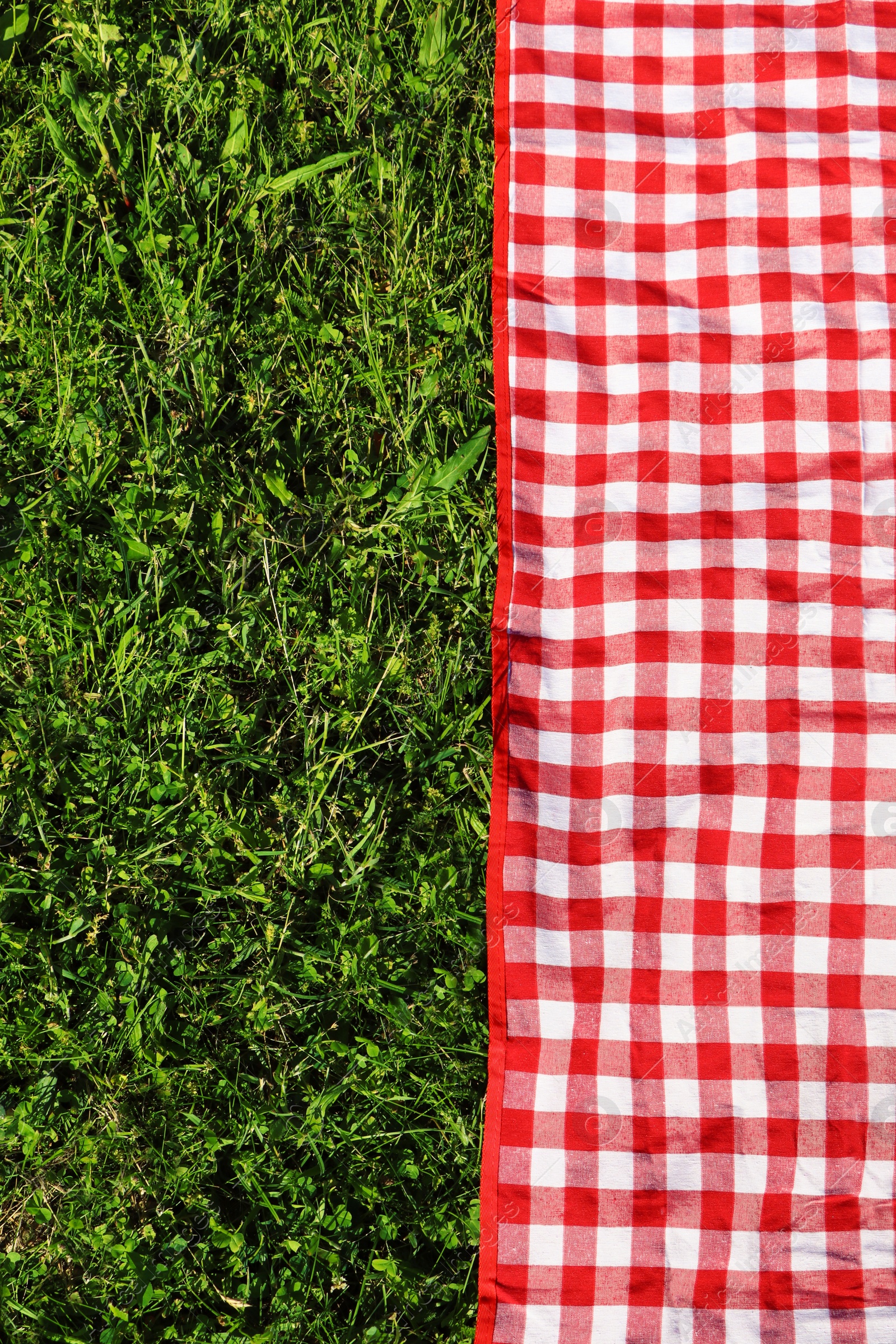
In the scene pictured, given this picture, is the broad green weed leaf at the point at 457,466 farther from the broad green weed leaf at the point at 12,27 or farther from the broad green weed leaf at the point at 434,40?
the broad green weed leaf at the point at 12,27

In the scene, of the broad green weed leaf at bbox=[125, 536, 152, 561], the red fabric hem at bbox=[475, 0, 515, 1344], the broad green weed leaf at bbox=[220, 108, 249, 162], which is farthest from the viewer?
the broad green weed leaf at bbox=[220, 108, 249, 162]

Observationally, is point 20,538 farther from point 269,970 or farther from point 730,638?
point 730,638

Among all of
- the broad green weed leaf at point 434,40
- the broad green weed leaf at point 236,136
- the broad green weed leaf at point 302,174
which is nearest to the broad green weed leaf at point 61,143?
the broad green weed leaf at point 236,136

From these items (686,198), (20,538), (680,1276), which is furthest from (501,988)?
(686,198)

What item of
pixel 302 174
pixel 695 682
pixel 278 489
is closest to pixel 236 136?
pixel 302 174

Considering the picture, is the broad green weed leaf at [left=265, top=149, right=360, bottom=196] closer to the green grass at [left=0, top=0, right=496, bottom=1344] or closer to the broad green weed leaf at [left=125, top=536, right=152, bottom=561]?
the green grass at [left=0, top=0, right=496, bottom=1344]

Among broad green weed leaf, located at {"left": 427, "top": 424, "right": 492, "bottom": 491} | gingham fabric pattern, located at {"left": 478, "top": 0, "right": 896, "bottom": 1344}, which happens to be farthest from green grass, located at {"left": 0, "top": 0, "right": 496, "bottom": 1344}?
gingham fabric pattern, located at {"left": 478, "top": 0, "right": 896, "bottom": 1344}

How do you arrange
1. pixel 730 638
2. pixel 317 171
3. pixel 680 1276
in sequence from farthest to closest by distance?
1. pixel 317 171
2. pixel 730 638
3. pixel 680 1276
